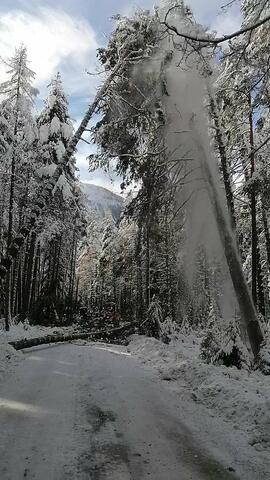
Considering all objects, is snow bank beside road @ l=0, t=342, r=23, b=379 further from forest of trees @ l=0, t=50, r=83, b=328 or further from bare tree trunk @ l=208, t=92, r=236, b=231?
bare tree trunk @ l=208, t=92, r=236, b=231

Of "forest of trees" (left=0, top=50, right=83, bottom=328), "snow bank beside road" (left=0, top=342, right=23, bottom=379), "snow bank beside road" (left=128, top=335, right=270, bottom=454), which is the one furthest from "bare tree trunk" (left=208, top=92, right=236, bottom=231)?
"forest of trees" (left=0, top=50, right=83, bottom=328)

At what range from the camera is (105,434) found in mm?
5492

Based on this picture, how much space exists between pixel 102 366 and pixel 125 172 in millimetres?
5514

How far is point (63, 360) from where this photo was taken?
11781 millimetres

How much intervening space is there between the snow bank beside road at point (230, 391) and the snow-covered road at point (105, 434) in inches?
13.7

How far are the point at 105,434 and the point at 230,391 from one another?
2678 millimetres

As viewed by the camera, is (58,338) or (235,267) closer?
(235,267)

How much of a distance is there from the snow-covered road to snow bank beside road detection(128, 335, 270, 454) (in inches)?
13.7

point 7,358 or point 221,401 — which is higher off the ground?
point 7,358

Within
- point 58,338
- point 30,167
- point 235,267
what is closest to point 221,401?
point 235,267

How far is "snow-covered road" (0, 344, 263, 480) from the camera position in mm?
4438

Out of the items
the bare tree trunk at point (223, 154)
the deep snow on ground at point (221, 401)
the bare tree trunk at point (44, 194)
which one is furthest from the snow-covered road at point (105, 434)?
the bare tree trunk at point (223, 154)

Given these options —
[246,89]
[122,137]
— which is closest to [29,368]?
[122,137]

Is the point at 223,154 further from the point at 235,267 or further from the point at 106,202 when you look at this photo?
the point at 106,202
